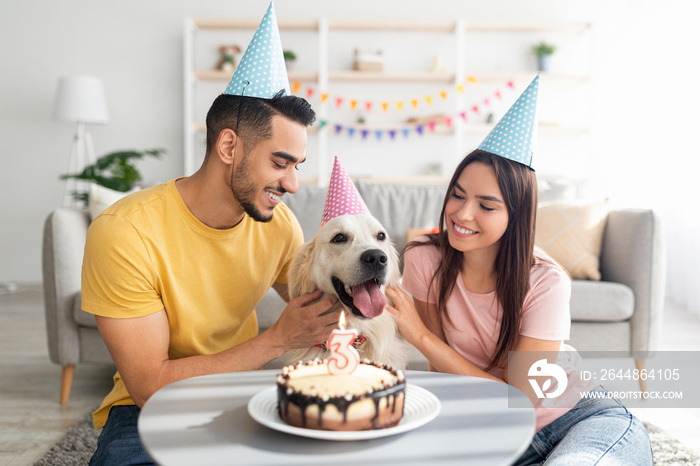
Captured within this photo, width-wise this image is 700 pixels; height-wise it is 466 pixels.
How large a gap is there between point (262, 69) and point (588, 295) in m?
2.26

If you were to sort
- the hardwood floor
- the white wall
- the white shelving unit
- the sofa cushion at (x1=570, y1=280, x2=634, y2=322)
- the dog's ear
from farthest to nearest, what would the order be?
the white wall
the white shelving unit
the sofa cushion at (x1=570, y1=280, x2=634, y2=322)
the hardwood floor
the dog's ear

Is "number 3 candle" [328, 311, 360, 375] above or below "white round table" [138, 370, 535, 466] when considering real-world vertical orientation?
above

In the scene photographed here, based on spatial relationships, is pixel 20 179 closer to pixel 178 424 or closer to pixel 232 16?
pixel 232 16

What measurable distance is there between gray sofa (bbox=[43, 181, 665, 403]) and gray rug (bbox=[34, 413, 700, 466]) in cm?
52

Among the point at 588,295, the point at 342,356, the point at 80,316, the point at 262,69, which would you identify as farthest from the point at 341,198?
the point at 588,295

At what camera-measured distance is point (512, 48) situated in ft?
21.6

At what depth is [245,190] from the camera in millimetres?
1600

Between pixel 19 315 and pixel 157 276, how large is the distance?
422 centimetres

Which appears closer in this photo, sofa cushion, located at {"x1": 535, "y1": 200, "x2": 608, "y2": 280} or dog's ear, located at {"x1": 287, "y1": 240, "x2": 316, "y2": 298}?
dog's ear, located at {"x1": 287, "y1": 240, "x2": 316, "y2": 298}

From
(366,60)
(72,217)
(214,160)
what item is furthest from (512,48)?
(214,160)

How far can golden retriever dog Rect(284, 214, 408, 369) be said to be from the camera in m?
1.65

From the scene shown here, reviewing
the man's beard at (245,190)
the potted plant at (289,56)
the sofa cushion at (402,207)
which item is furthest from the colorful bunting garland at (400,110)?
the man's beard at (245,190)

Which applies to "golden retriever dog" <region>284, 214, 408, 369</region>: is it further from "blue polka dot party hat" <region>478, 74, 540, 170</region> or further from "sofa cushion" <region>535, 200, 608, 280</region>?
"sofa cushion" <region>535, 200, 608, 280</region>

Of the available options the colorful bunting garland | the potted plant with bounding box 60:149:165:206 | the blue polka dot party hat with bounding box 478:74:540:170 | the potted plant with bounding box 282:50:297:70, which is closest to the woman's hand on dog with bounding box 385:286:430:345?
the blue polka dot party hat with bounding box 478:74:540:170
